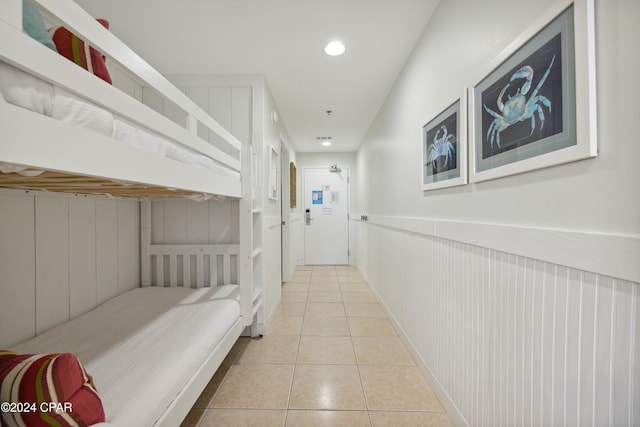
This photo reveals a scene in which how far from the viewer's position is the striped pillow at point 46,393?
67cm

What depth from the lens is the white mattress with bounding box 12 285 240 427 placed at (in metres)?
0.90

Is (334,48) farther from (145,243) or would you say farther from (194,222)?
(145,243)

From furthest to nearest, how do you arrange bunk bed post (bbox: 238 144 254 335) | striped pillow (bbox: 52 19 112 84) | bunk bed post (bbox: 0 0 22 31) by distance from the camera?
bunk bed post (bbox: 238 144 254 335) → striped pillow (bbox: 52 19 112 84) → bunk bed post (bbox: 0 0 22 31)

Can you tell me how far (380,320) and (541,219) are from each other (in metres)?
2.18

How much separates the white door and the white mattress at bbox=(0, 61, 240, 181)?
14.9ft

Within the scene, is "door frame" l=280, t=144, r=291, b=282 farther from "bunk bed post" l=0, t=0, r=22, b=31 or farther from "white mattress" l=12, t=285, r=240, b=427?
"bunk bed post" l=0, t=0, r=22, b=31

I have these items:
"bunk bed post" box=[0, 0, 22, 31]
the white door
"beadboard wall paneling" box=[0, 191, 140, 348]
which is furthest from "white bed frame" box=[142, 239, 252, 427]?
the white door

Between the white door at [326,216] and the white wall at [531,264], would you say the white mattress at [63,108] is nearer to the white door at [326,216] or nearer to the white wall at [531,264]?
the white wall at [531,264]

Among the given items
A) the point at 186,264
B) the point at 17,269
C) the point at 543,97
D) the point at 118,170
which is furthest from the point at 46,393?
the point at 186,264

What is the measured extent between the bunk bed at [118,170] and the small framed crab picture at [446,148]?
122 cm

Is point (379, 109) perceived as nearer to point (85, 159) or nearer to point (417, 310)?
point (417, 310)

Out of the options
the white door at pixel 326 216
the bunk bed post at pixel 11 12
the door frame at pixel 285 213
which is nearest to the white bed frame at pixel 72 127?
the bunk bed post at pixel 11 12

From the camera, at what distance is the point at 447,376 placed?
59.7 inches

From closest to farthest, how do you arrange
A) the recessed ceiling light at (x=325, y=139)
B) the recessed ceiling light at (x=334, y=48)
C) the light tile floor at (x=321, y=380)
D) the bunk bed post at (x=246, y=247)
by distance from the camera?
the light tile floor at (x=321, y=380) → the bunk bed post at (x=246, y=247) → the recessed ceiling light at (x=334, y=48) → the recessed ceiling light at (x=325, y=139)
